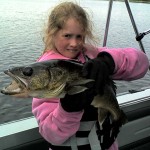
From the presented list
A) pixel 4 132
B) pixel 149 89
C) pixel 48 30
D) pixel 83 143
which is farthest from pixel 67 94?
pixel 149 89

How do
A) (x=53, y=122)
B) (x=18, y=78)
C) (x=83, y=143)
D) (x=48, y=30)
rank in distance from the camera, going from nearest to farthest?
(x=18, y=78) → (x=53, y=122) → (x=83, y=143) → (x=48, y=30)

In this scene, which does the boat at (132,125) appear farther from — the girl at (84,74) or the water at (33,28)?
the water at (33,28)

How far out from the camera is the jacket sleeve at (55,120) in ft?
5.33

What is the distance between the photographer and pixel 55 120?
5.43ft

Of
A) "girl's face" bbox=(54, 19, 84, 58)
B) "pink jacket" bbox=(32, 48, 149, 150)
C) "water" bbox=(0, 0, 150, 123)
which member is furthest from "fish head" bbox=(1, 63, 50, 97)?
"water" bbox=(0, 0, 150, 123)

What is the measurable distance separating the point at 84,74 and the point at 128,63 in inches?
24.0

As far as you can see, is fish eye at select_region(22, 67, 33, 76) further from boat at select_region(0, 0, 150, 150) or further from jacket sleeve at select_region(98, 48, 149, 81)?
boat at select_region(0, 0, 150, 150)

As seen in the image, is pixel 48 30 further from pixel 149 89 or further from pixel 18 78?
pixel 149 89

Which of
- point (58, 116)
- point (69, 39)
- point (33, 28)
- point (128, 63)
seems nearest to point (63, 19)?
point (69, 39)

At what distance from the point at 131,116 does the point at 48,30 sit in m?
1.39

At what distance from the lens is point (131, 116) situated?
118 inches

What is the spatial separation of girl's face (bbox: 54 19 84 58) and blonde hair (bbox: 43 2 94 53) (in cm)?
3

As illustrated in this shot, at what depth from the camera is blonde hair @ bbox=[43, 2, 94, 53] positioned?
1988 millimetres

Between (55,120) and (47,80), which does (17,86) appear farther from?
(55,120)
